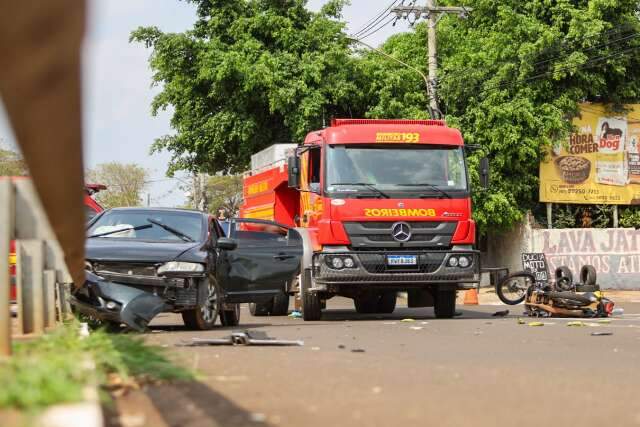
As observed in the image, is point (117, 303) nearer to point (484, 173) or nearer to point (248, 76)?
point (484, 173)

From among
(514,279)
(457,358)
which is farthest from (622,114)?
(457,358)

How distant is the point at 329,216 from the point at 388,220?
86 centimetres

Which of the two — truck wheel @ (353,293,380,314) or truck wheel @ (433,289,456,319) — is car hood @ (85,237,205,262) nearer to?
truck wheel @ (433,289,456,319)

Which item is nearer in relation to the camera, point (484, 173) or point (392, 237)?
point (392, 237)

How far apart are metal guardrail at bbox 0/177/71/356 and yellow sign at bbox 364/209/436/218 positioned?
5402 mm

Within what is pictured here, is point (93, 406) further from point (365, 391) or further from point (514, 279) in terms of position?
point (514, 279)

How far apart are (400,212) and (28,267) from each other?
761cm

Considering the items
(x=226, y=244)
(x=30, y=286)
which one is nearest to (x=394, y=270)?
(x=226, y=244)

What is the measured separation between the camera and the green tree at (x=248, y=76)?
3606 cm

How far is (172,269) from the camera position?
1257 cm

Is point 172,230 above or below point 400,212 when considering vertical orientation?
Result: below

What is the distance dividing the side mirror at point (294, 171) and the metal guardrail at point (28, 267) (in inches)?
224

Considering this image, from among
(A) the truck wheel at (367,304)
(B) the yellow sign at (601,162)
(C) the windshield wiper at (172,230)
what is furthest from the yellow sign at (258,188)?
(B) the yellow sign at (601,162)

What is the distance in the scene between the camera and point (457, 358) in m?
8.45
